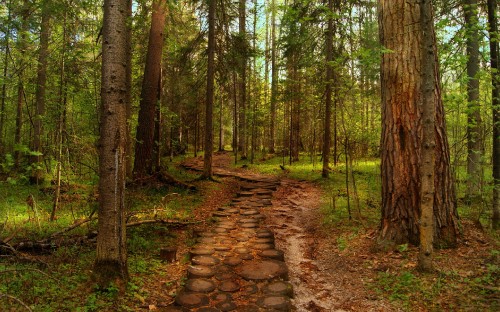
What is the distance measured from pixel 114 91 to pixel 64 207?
6148 millimetres

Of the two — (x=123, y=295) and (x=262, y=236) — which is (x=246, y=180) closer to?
(x=262, y=236)

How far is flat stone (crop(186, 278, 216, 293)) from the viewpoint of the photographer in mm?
4148

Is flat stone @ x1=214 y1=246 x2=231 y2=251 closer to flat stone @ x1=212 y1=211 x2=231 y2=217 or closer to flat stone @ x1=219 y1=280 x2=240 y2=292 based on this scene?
flat stone @ x1=219 y1=280 x2=240 y2=292

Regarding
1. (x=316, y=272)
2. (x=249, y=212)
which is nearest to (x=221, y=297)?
(x=316, y=272)

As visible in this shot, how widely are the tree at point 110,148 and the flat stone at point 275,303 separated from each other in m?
1.79

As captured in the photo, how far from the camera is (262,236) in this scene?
6344 mm

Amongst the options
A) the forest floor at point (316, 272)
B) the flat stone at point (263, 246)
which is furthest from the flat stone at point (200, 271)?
the flat stone at point (263, 246)

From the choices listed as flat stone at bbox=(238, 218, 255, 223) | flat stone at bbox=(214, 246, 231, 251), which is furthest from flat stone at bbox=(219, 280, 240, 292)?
flat stone at bbox=(238, 218, 255, 223)

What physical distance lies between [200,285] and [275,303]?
3.53 feet

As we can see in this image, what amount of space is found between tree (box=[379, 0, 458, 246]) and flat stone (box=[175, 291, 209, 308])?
129 inches

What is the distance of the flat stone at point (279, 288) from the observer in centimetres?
412

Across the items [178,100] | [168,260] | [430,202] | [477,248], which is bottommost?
[168,260]

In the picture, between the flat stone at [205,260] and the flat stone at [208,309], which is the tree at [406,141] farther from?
the flat stone at [208,309]

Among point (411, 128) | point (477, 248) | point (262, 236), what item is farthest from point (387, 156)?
point (262, 236)
